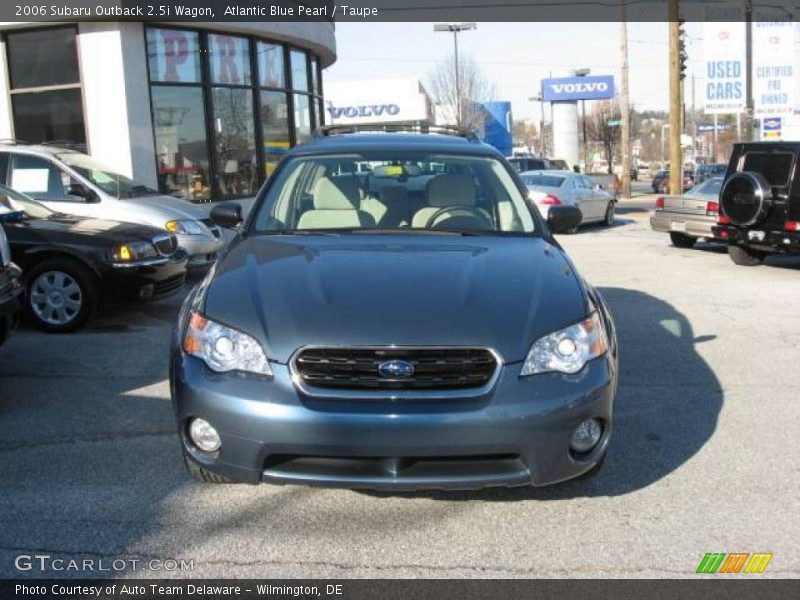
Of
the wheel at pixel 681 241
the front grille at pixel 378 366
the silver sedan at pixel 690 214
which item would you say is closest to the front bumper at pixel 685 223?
the silver sedan at pixel 690 214

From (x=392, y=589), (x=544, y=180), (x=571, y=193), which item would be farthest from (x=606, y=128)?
(x=392, y=589)

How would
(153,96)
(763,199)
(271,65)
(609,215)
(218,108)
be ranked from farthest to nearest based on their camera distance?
(609,215) → (271,65) → (218,108) → (153,96) → (763,199)

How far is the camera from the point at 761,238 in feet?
37.6

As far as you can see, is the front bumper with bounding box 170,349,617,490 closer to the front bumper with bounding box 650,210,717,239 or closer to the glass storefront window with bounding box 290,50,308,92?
the front bumper with bounding box 650,210,717,239

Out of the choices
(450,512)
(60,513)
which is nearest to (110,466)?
(60,513)

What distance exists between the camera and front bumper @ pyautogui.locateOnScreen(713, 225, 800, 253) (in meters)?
11.1

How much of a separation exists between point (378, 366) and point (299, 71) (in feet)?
54.6

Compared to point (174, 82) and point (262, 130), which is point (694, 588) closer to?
point (174, 82)

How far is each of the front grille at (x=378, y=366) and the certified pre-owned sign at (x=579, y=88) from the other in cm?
4907

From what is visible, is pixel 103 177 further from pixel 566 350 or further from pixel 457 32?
pixel 457 32

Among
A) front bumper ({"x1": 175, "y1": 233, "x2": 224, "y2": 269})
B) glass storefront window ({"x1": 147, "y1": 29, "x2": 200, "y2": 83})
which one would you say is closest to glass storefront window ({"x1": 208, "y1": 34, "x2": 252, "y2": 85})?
glass storefront window ({"x1": 147, "y1": 29, "x2": 200, "y2": 83})

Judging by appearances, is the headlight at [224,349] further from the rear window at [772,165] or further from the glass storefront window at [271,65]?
the glass storefront window at [271,65]

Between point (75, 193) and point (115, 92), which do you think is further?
point (115, 92)

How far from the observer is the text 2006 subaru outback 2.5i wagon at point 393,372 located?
3.12 m
